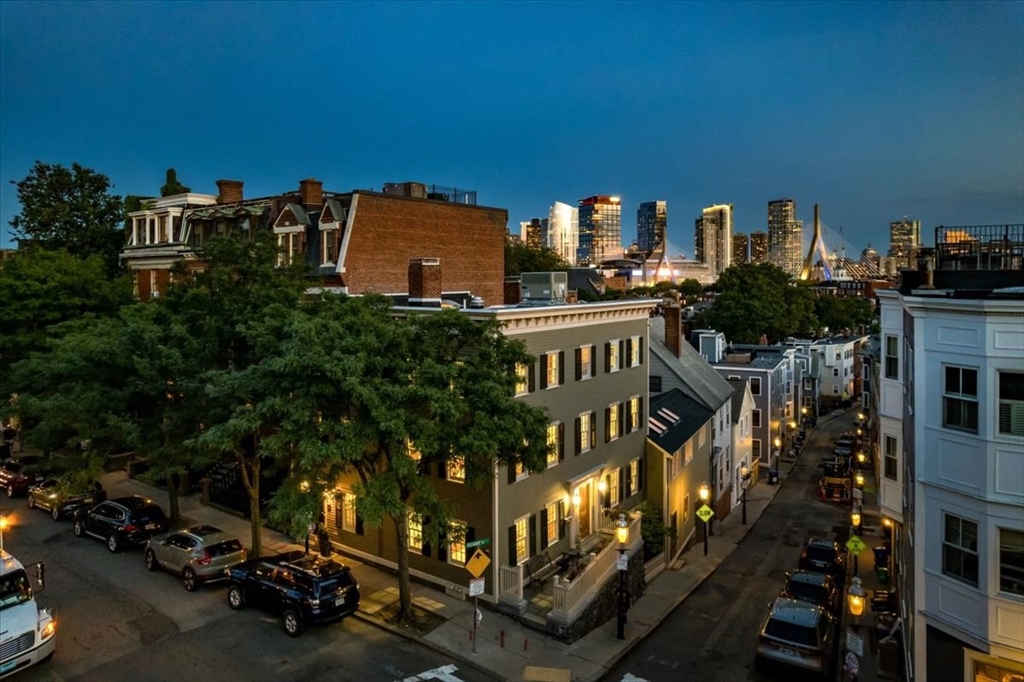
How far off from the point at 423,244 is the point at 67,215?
1405 inches

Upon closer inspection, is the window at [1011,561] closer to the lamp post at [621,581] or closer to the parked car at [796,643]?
the parked car at [796,643]

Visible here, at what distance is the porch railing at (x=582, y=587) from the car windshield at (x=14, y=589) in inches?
564

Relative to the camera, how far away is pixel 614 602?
24.3 meters

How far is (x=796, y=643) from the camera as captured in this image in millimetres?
20000

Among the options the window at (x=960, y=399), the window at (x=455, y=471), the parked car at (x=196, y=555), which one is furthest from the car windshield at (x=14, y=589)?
the window at (x=960, y=399)

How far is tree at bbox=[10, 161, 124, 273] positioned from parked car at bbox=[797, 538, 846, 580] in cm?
5314

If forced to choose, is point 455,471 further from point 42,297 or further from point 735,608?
point 42,297

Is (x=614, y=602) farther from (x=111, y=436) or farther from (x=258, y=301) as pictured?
(x=111, y=436)

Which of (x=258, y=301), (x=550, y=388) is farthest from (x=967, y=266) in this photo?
(x=258, y=301)

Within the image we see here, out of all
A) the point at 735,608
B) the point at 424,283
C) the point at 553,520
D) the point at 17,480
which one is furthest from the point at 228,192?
the point at 735,608

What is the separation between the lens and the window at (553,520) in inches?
1029

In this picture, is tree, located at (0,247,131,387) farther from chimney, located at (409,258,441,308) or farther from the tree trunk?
the tree trunk

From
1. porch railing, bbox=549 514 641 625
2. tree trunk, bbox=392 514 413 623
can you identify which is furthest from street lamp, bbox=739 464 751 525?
tree trunk, bbox=392 514 413 623

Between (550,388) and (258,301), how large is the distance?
11.1 metres
